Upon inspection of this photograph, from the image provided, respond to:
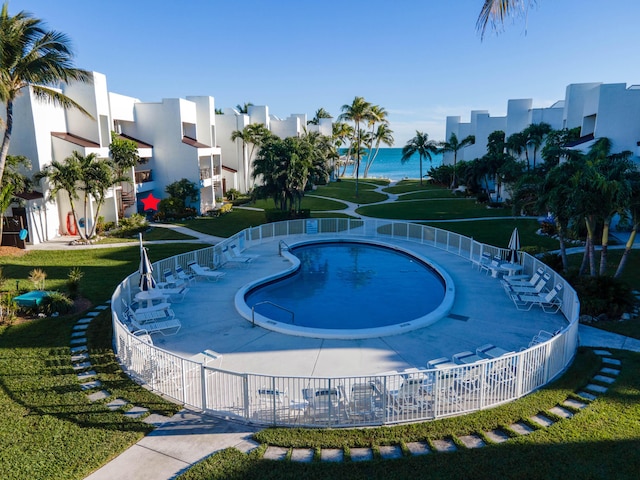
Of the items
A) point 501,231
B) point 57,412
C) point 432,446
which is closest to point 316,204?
point 501,231

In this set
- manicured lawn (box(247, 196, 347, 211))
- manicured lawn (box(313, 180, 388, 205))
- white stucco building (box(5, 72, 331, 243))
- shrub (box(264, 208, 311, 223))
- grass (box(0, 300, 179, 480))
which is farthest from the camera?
manicured lawn (box(313, 180, 388, 205))

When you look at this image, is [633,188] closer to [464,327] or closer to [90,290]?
[464,327]

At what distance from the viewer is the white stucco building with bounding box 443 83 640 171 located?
96.5 ft

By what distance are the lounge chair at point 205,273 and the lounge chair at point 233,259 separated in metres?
1.78

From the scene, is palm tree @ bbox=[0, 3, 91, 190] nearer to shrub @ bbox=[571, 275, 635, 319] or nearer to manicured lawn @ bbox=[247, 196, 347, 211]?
shrub @ bbox=[571, 275, 635, 319]

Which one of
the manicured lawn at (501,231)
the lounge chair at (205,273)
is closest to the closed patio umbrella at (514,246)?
the manicured lawn at (501,231)

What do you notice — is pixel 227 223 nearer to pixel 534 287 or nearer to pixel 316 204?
pixel 316 204

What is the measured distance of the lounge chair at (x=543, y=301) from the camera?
602 inches

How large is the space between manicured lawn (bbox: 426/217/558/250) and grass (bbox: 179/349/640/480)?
17.8 metres

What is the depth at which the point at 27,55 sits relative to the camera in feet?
59.7

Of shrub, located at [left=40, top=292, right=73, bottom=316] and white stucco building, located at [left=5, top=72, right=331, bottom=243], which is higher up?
white stucco building, located at [left=5, top=72, right=331, bottom=243]

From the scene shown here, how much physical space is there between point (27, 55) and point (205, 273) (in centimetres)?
1098

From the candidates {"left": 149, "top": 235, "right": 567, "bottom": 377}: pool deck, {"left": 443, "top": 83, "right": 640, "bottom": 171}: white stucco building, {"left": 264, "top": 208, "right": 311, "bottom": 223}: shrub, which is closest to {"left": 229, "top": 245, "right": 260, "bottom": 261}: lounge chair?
{"left": 149, "top": 235, "right": 567, "bottom": 377}: pool deck

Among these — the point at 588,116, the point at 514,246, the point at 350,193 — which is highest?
the point at 588,116
